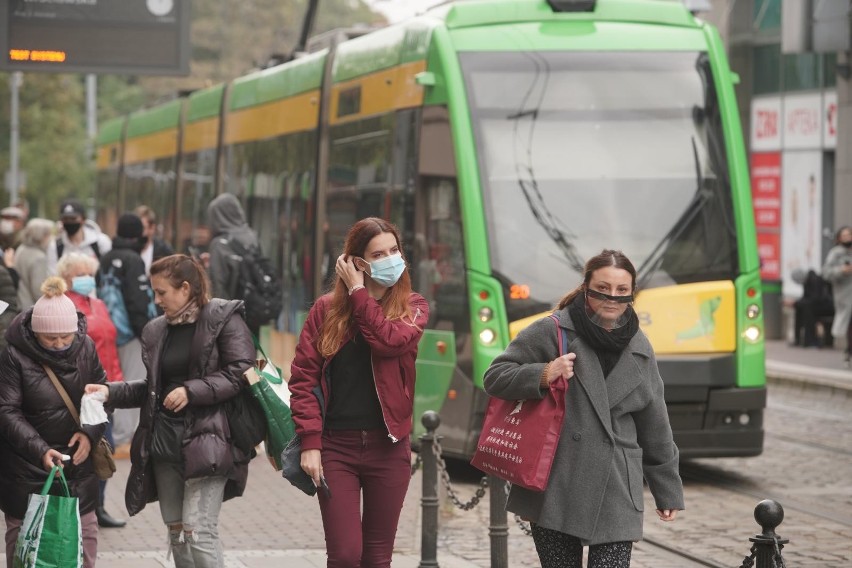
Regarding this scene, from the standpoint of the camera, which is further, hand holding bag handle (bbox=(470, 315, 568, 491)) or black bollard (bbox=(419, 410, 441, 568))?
black bollard (bbox=(419, 410, 441, 568))

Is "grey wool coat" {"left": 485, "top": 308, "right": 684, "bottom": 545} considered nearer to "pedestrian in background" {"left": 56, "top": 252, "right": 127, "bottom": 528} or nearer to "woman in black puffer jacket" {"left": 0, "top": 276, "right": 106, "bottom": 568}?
"woman in black puffer jacket" {"left": 0, "top": 276, "right": 106, "bottom": 568}

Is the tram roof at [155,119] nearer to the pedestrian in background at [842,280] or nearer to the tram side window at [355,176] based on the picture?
the pedestrian in background at [842,280]

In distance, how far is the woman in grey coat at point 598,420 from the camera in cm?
587

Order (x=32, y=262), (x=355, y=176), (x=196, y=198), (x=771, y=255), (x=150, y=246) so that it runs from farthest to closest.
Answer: (x=771, y=255)
(x=196, y=198)
(x=355, y=176)
(x=150, y=246)
(x=32, y=262)

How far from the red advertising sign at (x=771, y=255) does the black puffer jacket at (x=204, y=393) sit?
22.8 meters

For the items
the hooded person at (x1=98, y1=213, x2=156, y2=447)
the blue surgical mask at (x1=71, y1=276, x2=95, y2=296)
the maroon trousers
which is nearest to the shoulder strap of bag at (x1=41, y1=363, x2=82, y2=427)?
the maroon trousers

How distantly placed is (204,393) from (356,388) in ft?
2.87

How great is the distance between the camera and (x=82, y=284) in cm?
1020

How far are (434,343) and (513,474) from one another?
6200 millimetres

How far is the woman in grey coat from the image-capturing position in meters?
5.87

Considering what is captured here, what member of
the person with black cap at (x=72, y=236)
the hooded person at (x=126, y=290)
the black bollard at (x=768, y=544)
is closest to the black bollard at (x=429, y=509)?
the black bollard at (x=768, y=544)

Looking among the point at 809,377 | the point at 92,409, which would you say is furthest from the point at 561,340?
the point at 809,377

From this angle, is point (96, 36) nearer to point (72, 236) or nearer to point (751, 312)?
point (72, 236)

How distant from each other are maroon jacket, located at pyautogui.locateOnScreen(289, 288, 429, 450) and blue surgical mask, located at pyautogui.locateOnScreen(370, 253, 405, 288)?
0.08m
